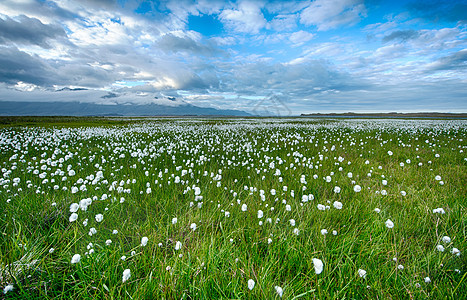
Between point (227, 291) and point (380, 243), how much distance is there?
178cm

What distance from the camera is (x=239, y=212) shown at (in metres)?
2.99

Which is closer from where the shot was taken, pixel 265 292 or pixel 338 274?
pixel 265 292

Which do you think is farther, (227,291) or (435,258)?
(435,258)

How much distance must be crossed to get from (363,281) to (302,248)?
565 millimetres

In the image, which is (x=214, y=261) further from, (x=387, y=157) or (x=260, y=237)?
(x=387, y=157)

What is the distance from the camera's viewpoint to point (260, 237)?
250 cm

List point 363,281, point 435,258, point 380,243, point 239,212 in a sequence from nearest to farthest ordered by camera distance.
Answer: point 363,281
point 435,258
point 380,243
point 239,212

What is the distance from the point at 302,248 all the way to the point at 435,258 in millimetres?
1287

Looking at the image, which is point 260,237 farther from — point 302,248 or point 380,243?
point 380,243

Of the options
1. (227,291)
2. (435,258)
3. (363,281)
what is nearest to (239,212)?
(227,291)

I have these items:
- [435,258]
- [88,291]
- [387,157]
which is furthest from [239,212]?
[387,157]

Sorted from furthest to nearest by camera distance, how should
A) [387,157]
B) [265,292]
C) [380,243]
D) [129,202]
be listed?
[387,157], [129,202], [380,243], [265,292]

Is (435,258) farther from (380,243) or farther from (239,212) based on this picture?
(239,212)

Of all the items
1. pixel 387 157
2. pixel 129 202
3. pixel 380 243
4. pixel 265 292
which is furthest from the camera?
pixel 387 157
